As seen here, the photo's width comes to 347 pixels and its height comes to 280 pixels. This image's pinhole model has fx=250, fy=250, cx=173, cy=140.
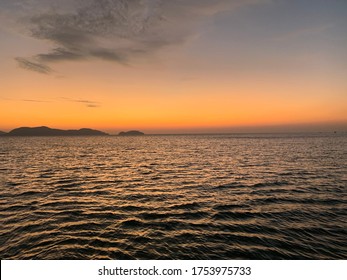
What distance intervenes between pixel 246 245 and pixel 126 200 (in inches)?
511

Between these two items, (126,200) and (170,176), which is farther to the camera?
(170,176)

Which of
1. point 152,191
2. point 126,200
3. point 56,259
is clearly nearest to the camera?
point 56,259

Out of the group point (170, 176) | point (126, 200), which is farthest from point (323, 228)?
point (170, 176)

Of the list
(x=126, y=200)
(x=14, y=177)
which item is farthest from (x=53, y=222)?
(x=14, y=177)

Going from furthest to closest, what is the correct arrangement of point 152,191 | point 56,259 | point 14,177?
point 14,177 < point 152,191 < point 56,259

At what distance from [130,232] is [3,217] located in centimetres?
1050

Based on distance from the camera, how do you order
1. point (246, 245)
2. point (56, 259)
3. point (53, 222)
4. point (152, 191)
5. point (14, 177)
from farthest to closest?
point (14, 177)
point (152, 191)
point (53, 222)
point (246, 245)
point (56, 259)

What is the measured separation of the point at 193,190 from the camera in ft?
92.2

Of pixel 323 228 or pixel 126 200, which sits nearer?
pixel 323 228

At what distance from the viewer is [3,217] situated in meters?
19.0
